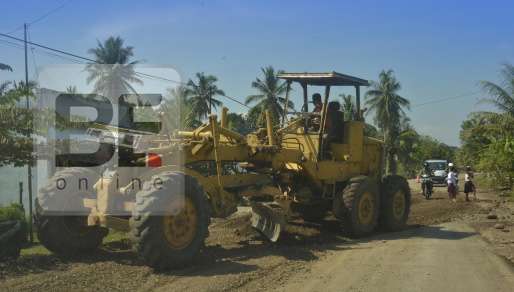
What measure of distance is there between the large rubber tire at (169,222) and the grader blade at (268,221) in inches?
75.6

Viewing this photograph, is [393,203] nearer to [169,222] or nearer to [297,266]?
[297,266]

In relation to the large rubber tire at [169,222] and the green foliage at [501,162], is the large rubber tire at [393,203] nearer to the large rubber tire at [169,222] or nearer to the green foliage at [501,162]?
the large rubber tire at [169,222]

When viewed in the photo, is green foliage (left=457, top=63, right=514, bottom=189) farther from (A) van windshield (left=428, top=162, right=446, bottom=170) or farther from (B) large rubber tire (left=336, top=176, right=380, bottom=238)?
(B) large rubber tire (left=336, top=176, right=380, bottom=238)

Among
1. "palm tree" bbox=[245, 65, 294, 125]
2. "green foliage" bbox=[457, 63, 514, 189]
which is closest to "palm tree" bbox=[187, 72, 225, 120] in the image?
"palm tree" bbox=[245, 65, 294, 125]

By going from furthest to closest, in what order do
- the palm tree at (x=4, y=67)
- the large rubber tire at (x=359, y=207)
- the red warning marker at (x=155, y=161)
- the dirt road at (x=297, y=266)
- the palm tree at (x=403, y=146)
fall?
1. the palm tree at (x=403, y=146)
2. the palm tree at (x=4, y=67)
3. the large rubber tire at (x=359, y=207)
4. the red warning marker at (x=155, y=161)
5. the dirt road at (x=297, y=266)

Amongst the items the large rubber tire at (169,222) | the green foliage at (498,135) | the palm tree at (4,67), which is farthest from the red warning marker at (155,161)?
the green foliage at (498,135)

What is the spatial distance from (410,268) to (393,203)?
448cm

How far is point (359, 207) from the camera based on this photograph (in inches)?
436

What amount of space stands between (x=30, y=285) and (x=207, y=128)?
12.2ft

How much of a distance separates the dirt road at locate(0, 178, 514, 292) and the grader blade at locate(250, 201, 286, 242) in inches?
8.3

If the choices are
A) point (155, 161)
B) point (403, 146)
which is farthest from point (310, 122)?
point (403, 146)

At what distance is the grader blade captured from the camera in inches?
377

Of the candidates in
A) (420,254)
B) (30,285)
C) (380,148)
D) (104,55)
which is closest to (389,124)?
(104,55)

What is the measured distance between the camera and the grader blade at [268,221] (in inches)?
377
